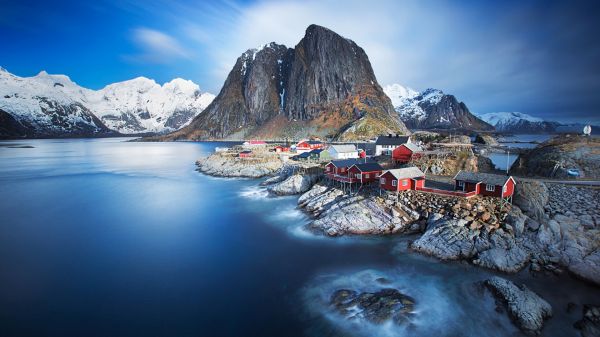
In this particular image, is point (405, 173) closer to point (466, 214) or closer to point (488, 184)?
point (488, 184)

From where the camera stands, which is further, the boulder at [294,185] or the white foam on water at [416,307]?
the boulder at [294,185]

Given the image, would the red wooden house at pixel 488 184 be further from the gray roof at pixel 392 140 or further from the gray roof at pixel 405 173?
the gray roof at pixel 392 140

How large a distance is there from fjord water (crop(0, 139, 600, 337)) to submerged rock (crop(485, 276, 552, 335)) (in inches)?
20.8

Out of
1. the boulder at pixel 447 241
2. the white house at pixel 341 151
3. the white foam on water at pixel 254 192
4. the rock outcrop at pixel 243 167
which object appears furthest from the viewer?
the white house at pixel 341 151

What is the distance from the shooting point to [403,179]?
34.6 meters

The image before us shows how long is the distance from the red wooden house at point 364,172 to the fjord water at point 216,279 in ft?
29.8

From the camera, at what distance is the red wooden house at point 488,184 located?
29808 mm

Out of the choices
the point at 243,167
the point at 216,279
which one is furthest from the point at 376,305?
the point at 243,167

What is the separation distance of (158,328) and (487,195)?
3097 cm

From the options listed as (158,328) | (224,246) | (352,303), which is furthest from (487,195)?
(158,328)

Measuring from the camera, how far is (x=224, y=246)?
3019 cm

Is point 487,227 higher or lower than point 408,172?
lower

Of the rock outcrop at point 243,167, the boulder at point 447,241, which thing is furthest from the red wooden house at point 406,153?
the rock outcrop at point 243,167

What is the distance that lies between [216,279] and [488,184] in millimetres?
27259
